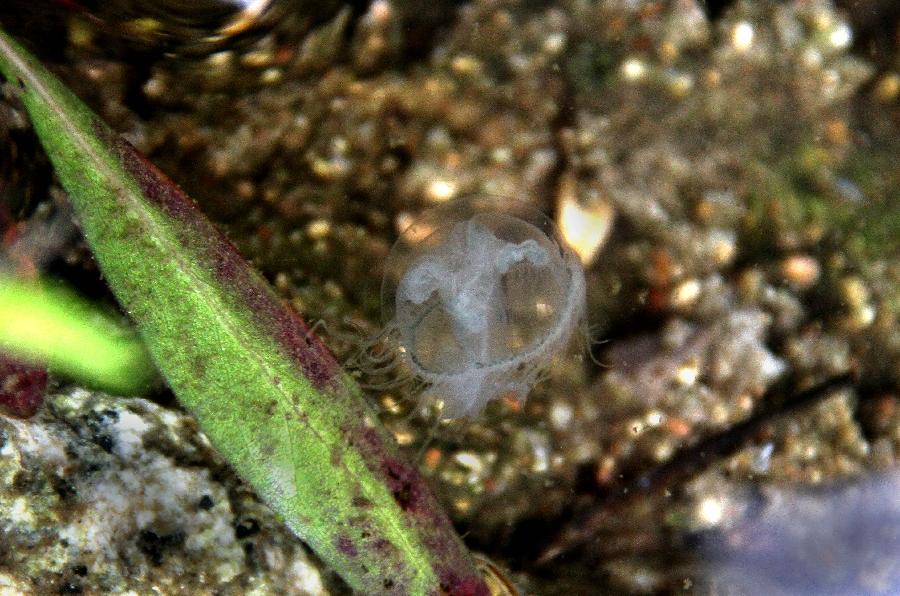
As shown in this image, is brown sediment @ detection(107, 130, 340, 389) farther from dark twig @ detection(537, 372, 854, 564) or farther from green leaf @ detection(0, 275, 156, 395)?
dark twig @ detection(537, 372, 854, 564)

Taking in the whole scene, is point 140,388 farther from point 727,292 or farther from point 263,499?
point 727,292

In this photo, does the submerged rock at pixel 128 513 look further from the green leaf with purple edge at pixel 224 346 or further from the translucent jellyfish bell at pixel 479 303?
the translucent jellyfish bell at pixel 479 303

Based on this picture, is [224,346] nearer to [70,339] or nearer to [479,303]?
[70,339]

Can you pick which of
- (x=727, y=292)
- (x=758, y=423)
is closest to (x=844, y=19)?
(x=727, y=292)

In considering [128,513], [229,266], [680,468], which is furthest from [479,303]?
[128,513]

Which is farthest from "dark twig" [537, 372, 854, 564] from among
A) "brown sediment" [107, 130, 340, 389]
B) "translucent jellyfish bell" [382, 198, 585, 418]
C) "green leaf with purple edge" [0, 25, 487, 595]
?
"brown sediment" [107, 130, 340, 389]
